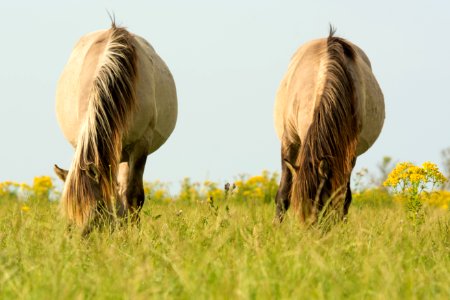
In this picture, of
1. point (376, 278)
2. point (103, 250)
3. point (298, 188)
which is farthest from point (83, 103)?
point (376, 278)

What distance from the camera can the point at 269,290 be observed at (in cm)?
345

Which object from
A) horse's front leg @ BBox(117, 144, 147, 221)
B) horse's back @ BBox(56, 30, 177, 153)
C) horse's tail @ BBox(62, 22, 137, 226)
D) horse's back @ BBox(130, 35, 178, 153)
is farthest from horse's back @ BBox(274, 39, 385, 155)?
horse's tail @ BBox(62, 22, 137, 226)

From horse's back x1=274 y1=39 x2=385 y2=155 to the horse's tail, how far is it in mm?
1717

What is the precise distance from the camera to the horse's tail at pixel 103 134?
18.2 ft

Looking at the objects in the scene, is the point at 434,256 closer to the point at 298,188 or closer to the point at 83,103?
the point at 298,188

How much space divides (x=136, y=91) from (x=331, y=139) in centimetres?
205

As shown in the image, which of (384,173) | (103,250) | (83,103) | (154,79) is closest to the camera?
(103,250)

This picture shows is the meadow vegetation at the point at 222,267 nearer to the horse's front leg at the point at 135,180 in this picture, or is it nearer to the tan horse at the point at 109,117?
the tan horse at the point at 109,117

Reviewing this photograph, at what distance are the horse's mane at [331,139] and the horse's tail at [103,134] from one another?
→ 158cm

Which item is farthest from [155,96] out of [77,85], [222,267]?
[222,267]

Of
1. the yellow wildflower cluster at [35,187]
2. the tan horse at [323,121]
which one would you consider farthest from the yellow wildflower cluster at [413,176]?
the yellow wildflower cluster at [35,187]

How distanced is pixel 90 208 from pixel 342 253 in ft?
6.40

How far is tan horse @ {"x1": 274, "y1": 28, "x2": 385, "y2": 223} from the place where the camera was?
6035 mm

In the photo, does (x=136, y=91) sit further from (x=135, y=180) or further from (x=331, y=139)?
(x=331, y=139)
